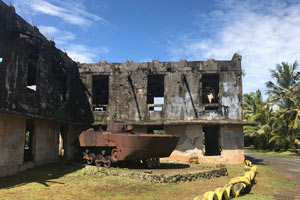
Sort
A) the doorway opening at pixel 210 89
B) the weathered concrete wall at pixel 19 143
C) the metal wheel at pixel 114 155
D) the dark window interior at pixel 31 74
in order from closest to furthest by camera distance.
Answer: the weathered concrete wall at pixel 19 143 < the metal wheel at pixel 114 155 < the dark window interior at pixel 31 74 < the doorway opening at pixel 210 89

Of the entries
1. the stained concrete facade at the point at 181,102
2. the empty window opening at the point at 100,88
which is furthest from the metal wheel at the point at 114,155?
the empty window opening at the point at 100,88

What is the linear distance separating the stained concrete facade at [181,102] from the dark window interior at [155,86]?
1.29ft

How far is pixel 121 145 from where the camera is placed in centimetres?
1236

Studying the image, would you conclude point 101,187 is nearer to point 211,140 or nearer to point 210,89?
point 210,89

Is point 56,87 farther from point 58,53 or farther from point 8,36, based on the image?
point 8,36

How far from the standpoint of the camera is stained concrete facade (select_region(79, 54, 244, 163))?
17719 millimetres

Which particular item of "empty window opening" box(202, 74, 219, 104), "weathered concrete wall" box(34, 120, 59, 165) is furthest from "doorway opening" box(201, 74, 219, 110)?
"weathered concrete wall" box(34, 120, 59, 165)

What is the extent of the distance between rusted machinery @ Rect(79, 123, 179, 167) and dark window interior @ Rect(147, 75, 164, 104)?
7031 millimetres

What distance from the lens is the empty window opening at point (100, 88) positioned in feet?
66.5

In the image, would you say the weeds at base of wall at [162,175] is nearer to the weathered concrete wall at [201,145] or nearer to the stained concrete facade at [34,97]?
the stained concrete facade at [34,97]

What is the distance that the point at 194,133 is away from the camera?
1792 cm

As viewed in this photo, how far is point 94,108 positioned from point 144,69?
4.61 m

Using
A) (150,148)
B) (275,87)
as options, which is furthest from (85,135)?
(275,87)

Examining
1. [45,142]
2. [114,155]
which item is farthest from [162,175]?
[45,142]
